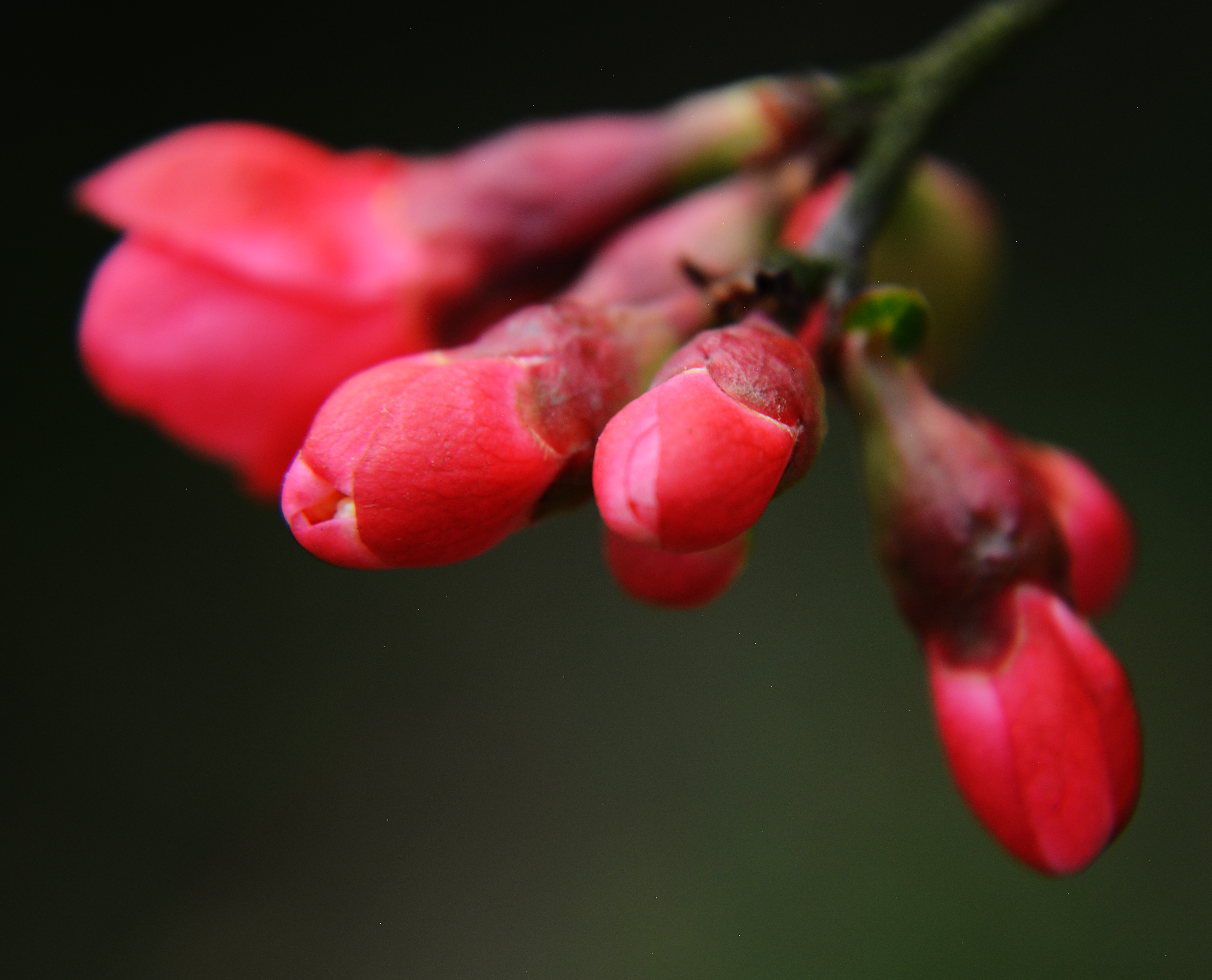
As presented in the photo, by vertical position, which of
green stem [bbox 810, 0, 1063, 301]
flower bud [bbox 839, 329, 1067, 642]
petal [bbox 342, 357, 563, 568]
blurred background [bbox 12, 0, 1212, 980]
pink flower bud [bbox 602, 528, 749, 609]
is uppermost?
green stem [bbox 810, 0, 1063, 301]

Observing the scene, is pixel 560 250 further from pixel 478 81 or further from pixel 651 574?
pixel 478 81

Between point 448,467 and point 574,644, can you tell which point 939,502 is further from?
point 574,644

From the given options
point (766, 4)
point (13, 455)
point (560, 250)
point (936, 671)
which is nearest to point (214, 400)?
point (560, 250)

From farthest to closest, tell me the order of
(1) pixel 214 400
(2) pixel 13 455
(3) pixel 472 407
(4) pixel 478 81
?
(2) pixel 13 455, (4) pixel 478 81, (1) pixel 214 400, (3) pixel 472 407

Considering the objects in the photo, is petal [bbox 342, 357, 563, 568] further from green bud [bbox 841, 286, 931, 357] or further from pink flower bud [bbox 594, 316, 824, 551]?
green bud [bbox 841, 286, 931, 357]

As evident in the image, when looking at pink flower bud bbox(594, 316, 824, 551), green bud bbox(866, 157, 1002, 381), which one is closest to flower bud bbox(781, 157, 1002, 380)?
green bud bbox(866, 157, 1002, 381)

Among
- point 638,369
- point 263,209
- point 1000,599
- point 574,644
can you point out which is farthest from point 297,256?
point 574,644

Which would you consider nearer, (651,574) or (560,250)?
(651,574)
